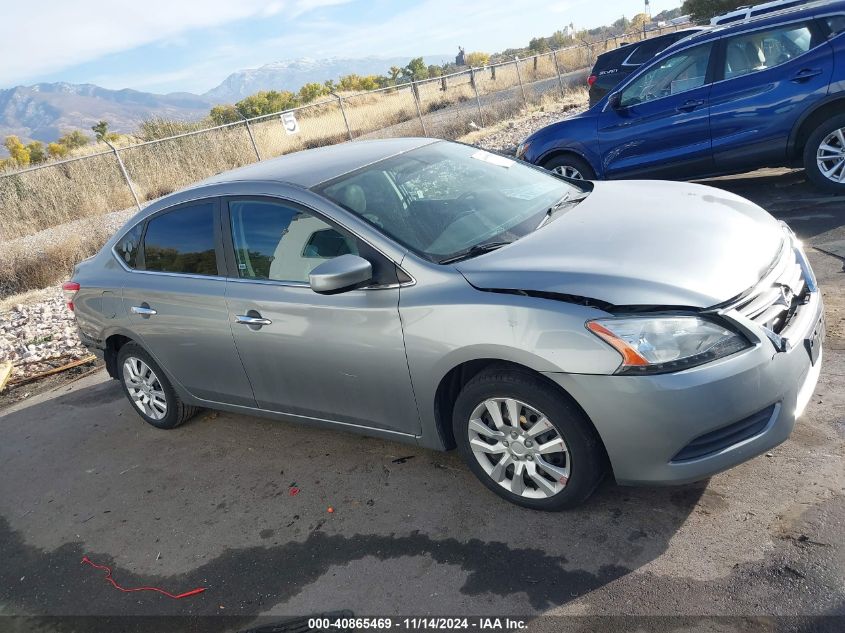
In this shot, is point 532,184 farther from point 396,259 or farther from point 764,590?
point 764,590

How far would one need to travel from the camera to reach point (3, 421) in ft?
20.0

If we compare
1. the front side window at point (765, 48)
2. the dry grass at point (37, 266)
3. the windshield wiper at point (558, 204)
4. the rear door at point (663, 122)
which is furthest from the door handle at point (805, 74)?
the dry grass at point (37, 266)

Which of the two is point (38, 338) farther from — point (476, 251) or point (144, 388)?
point (476, 251)

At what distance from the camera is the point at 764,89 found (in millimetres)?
6883

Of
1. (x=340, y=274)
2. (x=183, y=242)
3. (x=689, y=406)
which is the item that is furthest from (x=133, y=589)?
(x=689, y=406)

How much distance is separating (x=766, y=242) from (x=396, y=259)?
1.80 m

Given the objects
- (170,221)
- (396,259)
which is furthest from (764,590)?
(170,221)

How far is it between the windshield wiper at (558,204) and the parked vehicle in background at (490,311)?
19 millimetres

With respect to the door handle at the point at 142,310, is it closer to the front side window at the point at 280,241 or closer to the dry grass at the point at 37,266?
the front side window at the point at 280,241

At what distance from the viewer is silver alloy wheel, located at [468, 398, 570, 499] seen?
9.92 ft

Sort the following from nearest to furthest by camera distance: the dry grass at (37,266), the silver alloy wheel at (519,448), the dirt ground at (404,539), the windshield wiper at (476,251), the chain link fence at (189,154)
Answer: the dirt ground at (404,539)
the silver alloy wheel at (519,448)
the windshield wiper at (476,251)
the dry grass at (37,266)
the chain link fence at (189,154)

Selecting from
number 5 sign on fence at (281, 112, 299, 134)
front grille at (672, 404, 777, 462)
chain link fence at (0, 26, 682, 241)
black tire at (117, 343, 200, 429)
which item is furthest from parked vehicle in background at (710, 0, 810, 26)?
number 5 sign on fence at (281, 112, 299, 134)

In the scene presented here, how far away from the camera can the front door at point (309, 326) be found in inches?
134

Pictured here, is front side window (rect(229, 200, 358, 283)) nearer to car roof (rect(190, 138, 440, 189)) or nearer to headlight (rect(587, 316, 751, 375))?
car roof (rect(190, 138, 440, 189))
